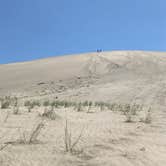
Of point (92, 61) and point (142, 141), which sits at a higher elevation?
point (92, 61)

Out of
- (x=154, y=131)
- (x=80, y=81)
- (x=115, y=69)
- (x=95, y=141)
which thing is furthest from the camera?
(x=115, y=69)

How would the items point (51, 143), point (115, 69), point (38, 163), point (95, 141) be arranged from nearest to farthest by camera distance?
point (38, 163) → point (51, 143) → point (95, 141) → point (115, 69)

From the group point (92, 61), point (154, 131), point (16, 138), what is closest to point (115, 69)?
point (92, 61)

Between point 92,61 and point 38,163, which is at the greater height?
point 92,61

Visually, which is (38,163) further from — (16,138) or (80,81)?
(80,81)

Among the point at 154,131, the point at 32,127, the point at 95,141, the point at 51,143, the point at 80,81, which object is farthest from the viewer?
the point at 80,81

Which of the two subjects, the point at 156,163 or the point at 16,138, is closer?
the point at 156,163

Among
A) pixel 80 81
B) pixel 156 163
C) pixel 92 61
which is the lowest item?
pixel 156 163

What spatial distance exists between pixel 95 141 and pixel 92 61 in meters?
21.1

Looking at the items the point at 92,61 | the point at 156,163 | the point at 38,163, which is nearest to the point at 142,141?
the point at 156,163

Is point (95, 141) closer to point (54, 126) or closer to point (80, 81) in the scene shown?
point (54, 126)

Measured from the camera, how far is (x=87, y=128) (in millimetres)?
4785

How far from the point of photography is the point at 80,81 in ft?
59.8

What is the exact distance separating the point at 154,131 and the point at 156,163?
75.2 inches
